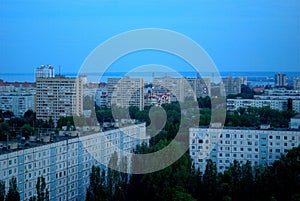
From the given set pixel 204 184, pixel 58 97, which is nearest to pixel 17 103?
pixel 58 97

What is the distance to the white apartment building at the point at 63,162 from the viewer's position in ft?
15.6

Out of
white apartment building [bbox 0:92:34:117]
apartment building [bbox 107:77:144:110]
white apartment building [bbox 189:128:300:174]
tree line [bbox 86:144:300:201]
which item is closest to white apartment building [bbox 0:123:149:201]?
tree line [bbox 86:144:300:201]

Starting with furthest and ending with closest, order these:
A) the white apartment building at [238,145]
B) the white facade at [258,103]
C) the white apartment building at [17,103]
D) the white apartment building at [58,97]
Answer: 1. the white facade at [258,103]
2. the white apartment building at [17,103]
3. the white apartment building at [58,97]
4. the white apartment building at [238,145]

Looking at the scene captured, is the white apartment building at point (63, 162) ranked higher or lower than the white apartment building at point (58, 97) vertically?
lower

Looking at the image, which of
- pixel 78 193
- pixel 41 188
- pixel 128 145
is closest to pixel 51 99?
pixel 128 145

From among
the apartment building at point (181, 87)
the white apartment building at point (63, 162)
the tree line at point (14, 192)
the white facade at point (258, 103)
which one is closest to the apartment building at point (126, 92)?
the apartment building at point (181, 87)

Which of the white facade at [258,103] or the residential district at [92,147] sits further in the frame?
the white facade at [258,103]

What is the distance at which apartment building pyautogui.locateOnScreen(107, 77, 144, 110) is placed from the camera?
48.7 ft

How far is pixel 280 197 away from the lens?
4.79 m

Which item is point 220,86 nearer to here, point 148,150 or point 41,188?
point 148,150

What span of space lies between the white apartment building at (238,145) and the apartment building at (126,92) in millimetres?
7206

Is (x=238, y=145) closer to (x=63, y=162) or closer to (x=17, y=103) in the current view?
(x=63, y=162)

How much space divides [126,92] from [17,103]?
3.45m

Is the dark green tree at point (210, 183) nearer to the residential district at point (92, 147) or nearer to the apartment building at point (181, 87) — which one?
the residential district at point (92, 147)
